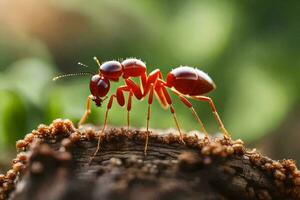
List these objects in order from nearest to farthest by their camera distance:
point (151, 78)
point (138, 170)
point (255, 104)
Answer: point (138, 170), point (151, 78), point (255, 104)

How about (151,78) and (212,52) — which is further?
(212,52)

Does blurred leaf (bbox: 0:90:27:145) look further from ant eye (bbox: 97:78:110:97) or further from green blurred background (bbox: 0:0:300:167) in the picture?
ant eye (bbox: 97:78:110:97)

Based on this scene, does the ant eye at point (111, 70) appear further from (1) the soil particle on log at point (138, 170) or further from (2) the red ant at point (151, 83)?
(1) the soil particle on log at point (138, 170)

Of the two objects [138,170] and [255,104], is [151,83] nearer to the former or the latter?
[138,170]

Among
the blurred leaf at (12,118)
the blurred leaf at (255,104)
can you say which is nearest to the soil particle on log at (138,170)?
the blurred leaf at (12,118)

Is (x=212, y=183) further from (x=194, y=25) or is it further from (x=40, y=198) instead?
(x=194, y=25)

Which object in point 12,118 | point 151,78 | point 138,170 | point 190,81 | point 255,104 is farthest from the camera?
point 255,104

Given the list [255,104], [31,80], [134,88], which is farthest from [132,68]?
[255,104]
